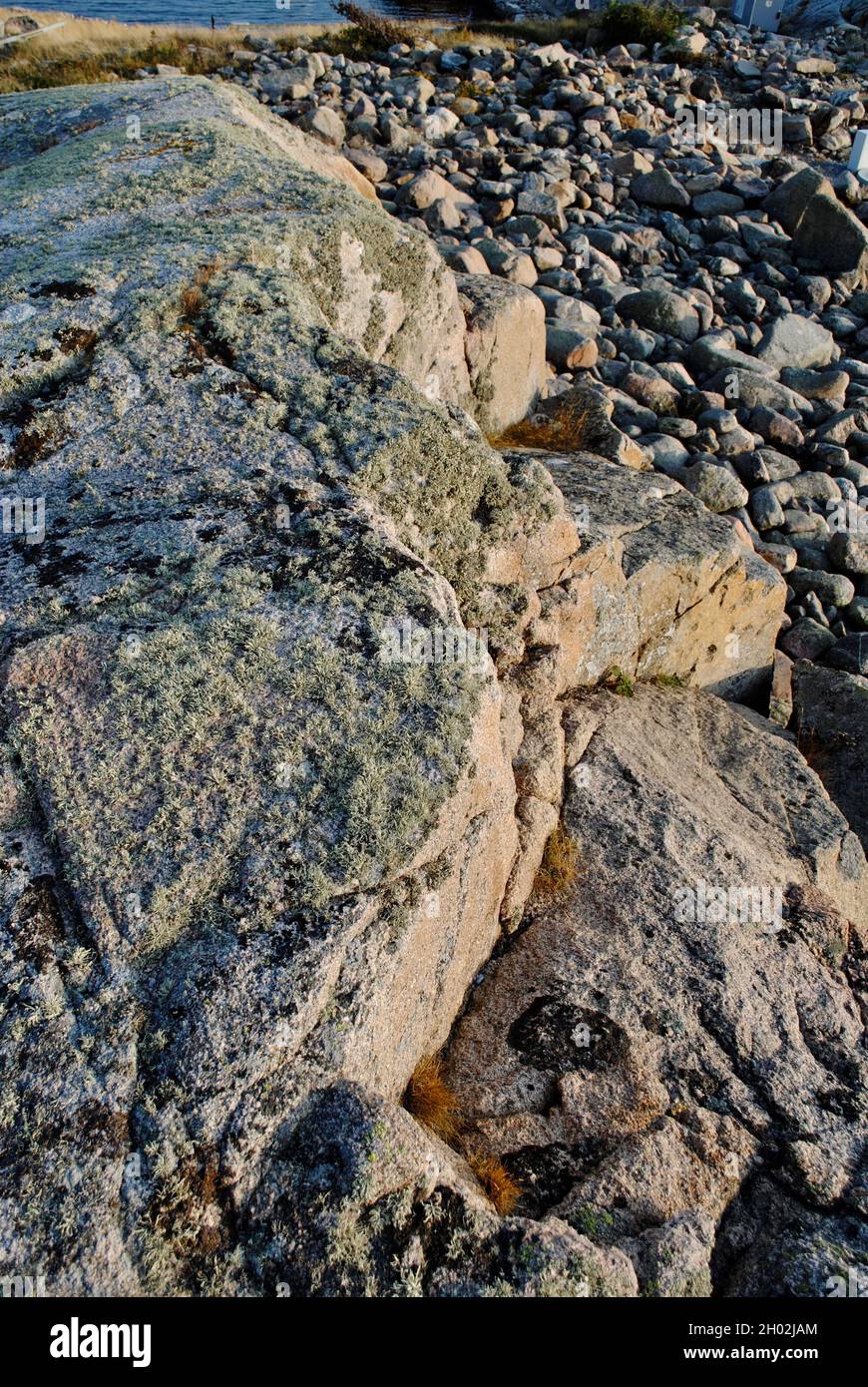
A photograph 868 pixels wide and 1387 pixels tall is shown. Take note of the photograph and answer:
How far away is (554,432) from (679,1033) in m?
8.33

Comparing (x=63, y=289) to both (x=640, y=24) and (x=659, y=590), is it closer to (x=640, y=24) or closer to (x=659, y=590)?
(x=659, y=590)

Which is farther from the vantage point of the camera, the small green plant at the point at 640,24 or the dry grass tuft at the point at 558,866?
the small green plant at the point at 640,24

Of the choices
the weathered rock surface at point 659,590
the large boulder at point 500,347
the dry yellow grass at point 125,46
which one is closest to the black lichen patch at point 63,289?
the large boulder at point 500,347

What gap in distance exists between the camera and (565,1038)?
5.53 metres

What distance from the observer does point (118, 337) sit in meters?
7.54

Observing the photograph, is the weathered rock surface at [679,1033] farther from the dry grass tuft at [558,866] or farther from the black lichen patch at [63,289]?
the black lichen patch at [63,289]

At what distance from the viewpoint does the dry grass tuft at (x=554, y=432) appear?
11648 mm

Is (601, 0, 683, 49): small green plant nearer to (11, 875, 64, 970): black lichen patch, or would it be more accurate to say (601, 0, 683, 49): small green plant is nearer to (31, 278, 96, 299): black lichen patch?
(31, 278, 96, 299): black lichen patch

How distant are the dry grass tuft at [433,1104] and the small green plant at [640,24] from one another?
39.9 m

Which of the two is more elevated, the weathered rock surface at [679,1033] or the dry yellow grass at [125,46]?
the dry yellow grass at [125,46]

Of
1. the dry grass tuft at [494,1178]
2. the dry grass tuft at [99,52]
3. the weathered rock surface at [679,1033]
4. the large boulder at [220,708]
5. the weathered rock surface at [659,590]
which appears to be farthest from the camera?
the dry grass tuft at [99,52]

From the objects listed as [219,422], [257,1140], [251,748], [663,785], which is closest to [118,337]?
[219,422]

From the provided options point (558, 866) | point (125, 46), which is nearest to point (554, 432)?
point (558, 866)
